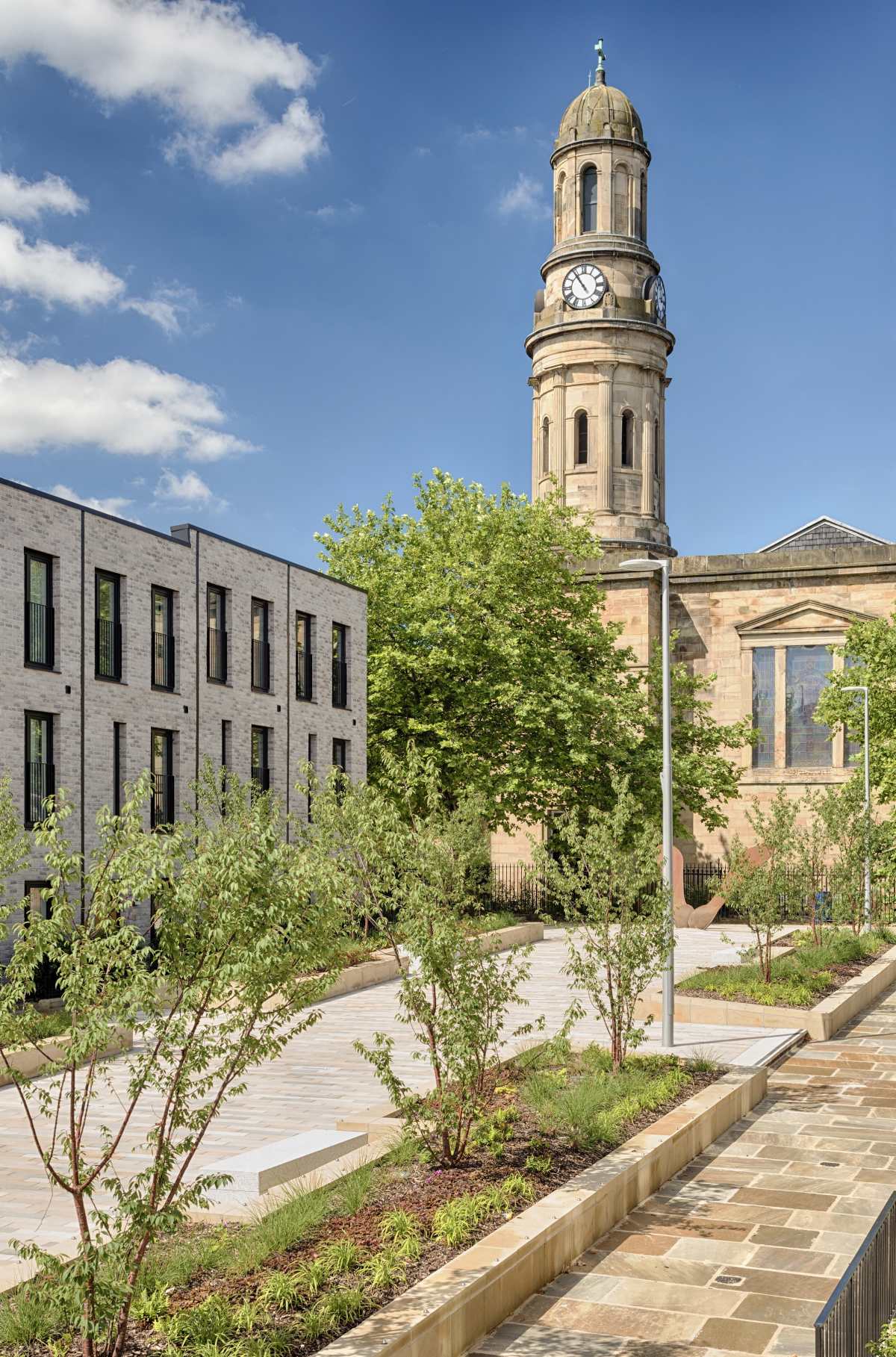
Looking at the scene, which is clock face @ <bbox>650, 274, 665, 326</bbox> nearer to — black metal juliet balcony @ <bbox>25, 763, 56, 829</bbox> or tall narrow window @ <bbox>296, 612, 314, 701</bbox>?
tall narrow window @ <bbox>296, 612, 314, 701</bbox>

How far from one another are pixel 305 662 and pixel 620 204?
113ft

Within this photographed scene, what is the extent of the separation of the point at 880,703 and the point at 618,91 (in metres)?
36.5

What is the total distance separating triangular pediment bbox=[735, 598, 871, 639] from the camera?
49.4m

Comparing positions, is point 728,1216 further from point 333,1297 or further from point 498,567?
point 498,567

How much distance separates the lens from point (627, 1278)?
9.34m

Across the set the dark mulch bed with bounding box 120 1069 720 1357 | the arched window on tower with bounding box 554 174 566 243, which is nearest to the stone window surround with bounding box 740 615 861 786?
the arched window on tower with bounding box 554 174 566 243

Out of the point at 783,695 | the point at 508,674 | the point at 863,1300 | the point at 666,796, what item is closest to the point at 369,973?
the point at 666,796

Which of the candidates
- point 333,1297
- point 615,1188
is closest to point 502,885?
point 615,1188

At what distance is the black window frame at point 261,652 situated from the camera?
1272 inches

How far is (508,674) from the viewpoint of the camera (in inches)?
1543

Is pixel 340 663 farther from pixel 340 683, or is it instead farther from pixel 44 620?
pixel 44 620

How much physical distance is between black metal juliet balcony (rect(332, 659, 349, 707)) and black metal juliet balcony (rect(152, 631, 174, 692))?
7.52m

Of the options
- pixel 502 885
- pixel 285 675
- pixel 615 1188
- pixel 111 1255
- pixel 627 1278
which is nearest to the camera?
pixel 111 1255

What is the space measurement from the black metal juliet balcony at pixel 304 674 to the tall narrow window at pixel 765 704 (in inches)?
810
